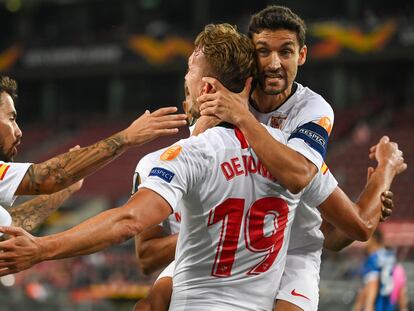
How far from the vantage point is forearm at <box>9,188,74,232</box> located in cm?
454

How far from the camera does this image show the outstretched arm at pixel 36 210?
4.54 m

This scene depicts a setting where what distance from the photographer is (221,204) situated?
319 cm

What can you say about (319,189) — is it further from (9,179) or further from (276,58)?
(9,179)

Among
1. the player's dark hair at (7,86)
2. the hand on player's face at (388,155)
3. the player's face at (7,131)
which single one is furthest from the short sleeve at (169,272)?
the player's dark hair at (7,86)

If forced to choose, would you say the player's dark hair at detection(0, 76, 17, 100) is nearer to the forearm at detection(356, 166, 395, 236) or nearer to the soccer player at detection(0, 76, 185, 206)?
the soccer player at detection(0, 76, 185, 206)

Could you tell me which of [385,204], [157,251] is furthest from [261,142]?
[385,204]

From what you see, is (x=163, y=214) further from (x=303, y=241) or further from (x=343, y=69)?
(x=343, y=69)

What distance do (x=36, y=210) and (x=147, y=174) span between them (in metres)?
1.27

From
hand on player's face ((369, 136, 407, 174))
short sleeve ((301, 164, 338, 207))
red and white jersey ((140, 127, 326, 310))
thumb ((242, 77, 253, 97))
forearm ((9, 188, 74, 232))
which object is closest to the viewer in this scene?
red and white jersey ((140, 127, 326, 310))

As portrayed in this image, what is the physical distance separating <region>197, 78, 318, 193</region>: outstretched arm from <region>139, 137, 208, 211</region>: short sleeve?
0.17 metres

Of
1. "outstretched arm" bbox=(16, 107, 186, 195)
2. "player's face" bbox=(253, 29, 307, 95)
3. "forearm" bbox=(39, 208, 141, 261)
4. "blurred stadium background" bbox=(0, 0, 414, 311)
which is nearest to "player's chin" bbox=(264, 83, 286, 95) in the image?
"player's face" bbox=(253, 29, 307, 95)

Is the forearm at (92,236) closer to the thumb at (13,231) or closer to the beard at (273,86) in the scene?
the thumb at (13,231)

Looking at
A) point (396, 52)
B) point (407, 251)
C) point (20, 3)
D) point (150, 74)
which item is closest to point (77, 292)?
point (407, 251)

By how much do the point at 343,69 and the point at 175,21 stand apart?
6388 millimetres
